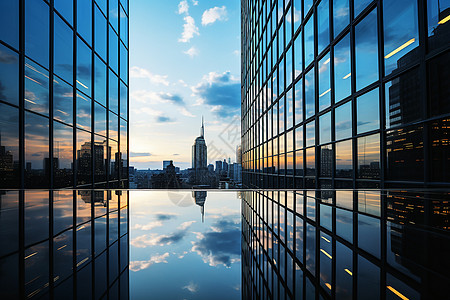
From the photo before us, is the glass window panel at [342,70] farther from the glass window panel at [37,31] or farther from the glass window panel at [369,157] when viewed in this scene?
the glass window panel at [37,31]

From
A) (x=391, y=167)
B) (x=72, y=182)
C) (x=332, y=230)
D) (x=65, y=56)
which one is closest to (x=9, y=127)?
(x=72, y=182)

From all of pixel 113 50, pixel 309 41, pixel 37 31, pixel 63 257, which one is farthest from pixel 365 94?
pixel 113 50

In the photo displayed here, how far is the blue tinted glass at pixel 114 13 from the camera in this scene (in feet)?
53.1

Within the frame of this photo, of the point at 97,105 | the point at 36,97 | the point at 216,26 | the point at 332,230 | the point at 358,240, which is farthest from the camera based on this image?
the point at 216,26

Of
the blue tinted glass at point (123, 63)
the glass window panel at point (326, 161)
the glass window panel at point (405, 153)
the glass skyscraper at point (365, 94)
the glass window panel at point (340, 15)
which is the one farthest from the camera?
the blue tinted glass at point (123, 63)

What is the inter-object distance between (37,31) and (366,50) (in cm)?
1317

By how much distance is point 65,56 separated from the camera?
11.1 m

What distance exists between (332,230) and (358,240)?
1.48 feet

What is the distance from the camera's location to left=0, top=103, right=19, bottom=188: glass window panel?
25.5 feet

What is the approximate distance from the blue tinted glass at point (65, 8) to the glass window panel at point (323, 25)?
12.8 meters

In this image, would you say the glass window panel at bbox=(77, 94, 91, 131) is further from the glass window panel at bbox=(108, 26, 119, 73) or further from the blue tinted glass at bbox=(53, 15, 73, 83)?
the glass window panel at bbox=(108, 26, 119, 73)

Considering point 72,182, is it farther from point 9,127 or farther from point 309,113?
point 309,113

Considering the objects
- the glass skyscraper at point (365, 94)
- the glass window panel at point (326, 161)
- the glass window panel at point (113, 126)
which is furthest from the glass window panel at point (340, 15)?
the glass window panel at point (113, 126)

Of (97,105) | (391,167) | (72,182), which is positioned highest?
(97,105)
